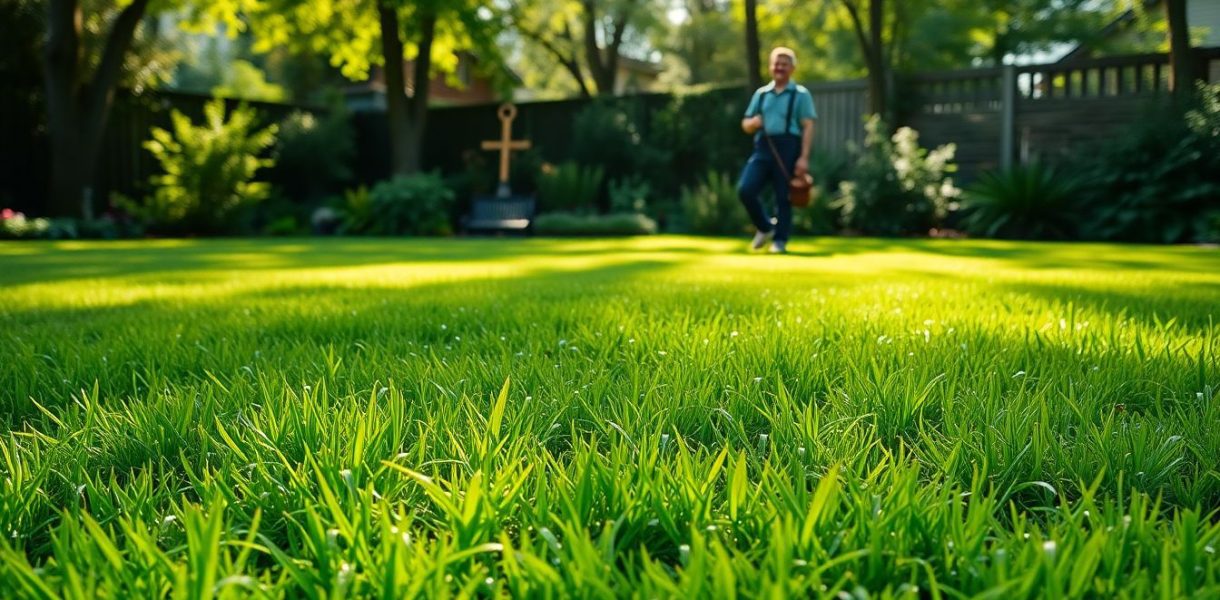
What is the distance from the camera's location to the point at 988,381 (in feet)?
7.10

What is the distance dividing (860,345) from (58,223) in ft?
51.2

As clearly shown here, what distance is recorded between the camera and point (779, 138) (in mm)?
9297

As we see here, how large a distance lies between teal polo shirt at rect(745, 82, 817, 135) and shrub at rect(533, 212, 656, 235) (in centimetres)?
631

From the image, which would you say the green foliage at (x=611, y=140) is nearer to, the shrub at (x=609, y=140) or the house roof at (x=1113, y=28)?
the shrub at (x=609, y=140)

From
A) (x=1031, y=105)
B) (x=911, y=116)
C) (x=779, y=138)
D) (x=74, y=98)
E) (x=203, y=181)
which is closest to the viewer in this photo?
(x=779, y=138)

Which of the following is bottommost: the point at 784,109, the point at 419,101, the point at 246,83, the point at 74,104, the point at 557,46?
the point at 784,109

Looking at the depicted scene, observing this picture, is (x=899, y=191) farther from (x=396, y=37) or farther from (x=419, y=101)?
(x=396, y=37)

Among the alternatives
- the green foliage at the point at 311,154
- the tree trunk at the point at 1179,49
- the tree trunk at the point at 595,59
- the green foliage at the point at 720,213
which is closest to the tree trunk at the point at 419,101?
the green foliage at the point at 311,154

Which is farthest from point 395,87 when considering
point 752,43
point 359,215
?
point 752,43

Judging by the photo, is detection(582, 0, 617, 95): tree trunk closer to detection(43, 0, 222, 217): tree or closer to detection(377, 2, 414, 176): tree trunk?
detection(377, 2, 414, 176): tree trunk

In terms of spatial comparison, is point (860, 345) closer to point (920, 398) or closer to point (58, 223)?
point (920, 398)

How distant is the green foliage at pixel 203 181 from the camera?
16.4 metres

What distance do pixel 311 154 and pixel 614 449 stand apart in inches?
835

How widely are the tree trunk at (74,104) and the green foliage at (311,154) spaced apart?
4.47 metres
